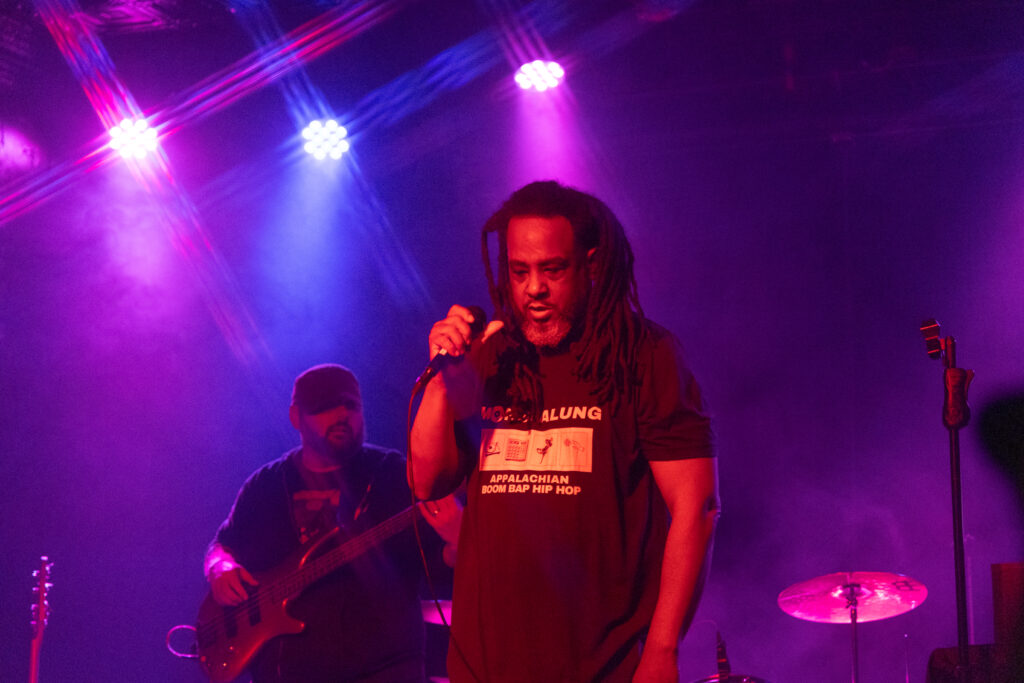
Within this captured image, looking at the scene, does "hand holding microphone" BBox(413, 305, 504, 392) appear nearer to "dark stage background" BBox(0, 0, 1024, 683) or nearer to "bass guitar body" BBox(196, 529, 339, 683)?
"bass guitar body" BBox(196, 529, 339, 683)

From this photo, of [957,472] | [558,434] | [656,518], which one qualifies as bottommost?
[656,518]

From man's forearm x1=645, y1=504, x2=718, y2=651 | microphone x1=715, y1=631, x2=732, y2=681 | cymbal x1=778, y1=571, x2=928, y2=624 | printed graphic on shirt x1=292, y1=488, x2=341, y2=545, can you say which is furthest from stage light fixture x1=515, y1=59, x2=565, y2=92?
man's forearm x1=645, y1=504, x2=718, y2=651

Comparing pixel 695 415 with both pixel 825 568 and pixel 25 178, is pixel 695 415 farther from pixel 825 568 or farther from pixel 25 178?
pixel 25 178

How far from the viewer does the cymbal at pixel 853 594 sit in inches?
190

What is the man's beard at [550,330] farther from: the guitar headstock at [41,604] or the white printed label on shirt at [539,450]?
the guitar headstock at [41,604]

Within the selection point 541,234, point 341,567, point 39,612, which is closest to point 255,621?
point 341,567

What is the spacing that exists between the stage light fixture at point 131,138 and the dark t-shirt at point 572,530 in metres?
5.41

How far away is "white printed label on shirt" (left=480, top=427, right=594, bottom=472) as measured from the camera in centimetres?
235

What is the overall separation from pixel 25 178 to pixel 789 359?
5440 mm

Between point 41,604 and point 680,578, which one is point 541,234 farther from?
point 41,604

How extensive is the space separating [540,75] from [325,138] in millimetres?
1685

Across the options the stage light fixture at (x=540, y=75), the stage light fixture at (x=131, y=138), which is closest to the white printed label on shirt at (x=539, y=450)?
the stage light fixture at (x=540, y=75)

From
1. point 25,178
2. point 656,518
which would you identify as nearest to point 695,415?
point 656,518

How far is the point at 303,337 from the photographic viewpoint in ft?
23.6
